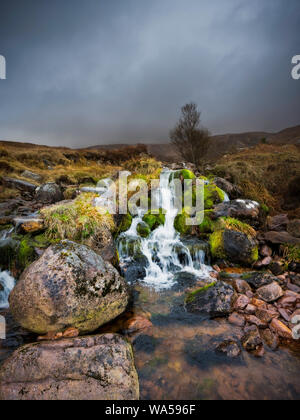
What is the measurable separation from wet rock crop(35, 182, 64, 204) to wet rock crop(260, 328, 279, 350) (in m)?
9.66

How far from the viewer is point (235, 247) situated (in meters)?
5.81

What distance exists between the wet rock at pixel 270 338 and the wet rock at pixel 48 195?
966 centimetres

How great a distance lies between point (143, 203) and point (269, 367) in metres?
6.52

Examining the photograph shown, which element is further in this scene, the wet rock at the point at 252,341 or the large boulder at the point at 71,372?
the wet rock at the point at 252,341

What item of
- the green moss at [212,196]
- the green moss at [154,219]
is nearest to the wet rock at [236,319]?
the green moss at [154,219]

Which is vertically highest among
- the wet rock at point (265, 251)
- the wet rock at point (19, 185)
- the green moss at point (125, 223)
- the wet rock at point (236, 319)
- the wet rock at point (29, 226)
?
the wet rock at point (19, 185)

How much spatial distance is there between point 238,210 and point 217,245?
74.3 inches

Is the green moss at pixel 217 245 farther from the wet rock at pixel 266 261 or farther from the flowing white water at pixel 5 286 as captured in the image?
the flowing white water at pixel 5 286

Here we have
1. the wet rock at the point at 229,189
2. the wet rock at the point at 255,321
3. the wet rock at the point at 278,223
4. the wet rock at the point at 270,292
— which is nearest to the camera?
the wet rock at the point at 255,321

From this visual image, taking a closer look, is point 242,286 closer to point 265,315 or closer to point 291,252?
point 265,315

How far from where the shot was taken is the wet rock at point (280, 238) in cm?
562

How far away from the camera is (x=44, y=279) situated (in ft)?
10.3

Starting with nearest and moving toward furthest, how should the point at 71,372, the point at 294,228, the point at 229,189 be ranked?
the point at 71,372
the point at 294,228
the point at 229,189

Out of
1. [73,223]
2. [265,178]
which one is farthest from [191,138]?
[73,223]
